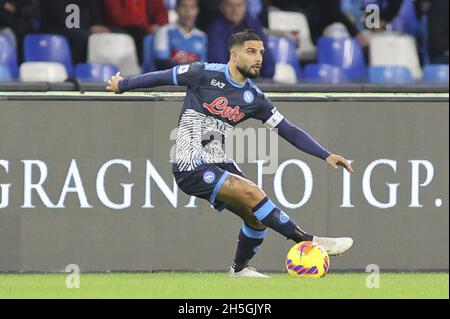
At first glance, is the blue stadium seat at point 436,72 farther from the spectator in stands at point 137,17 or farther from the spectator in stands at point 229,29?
the spectator in stands at point 137,17

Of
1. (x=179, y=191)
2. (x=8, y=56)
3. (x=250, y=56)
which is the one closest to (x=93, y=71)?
(x=8, y=56)

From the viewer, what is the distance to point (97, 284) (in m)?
8.98

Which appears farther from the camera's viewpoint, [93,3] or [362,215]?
[93,3]

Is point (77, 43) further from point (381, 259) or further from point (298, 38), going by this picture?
point (381, 259)

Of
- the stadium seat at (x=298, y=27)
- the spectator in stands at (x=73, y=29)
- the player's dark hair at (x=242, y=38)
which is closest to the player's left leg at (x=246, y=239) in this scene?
the player's dark hair at (x=242, y=38)

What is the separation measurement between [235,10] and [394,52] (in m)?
2.11

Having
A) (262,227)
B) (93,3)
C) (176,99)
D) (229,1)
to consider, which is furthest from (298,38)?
(262,227)

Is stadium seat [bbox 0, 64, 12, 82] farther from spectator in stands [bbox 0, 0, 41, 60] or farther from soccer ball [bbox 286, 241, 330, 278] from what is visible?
soccer ball [bbox 286, 241, 330, 278]

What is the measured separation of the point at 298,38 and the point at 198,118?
4503 millimetres

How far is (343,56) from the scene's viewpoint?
42.6ft

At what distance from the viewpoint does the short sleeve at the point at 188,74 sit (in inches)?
351

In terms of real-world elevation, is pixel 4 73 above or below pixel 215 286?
above

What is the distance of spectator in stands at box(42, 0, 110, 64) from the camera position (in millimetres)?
12359

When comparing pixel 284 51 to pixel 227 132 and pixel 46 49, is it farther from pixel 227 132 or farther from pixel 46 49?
pixel 227 132
